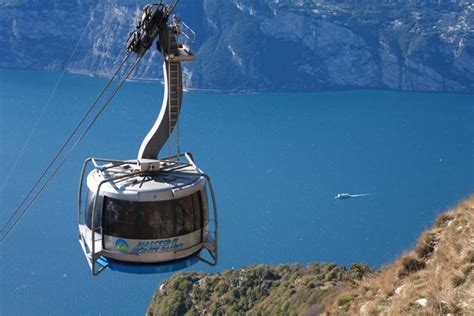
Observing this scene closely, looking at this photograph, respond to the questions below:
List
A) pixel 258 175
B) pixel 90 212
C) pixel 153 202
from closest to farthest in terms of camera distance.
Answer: pixel 153 202 < pixel 90 212 < pixel 258 175

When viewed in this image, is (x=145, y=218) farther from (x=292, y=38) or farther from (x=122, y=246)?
(x=292, y=38)

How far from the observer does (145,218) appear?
435 centimetres

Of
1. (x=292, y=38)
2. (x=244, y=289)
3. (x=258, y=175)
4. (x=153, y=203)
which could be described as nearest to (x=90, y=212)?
(x=153, y=203)

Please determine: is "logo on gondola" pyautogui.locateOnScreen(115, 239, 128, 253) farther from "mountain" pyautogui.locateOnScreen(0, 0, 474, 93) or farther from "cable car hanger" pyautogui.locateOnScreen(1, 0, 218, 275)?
"mountain" pyautogui.locateOnScreen(0, 0, 474, 93)

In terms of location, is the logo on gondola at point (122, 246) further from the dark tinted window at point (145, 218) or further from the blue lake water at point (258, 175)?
the blue lake water at point (258, 175)

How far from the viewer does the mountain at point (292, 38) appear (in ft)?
203

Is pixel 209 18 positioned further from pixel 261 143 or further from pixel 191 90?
pixel 261 143

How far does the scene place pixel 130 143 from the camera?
105ft

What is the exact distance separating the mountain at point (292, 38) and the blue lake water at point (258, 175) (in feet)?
38.5

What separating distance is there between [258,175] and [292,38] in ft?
128

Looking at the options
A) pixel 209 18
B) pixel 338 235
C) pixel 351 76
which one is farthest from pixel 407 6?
pixel 338 235

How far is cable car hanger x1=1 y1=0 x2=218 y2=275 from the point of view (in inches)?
171

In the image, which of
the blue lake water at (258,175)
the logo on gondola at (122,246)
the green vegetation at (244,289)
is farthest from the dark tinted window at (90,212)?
the blue lake water at (258,175)

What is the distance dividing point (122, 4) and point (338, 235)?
47.0 metres
